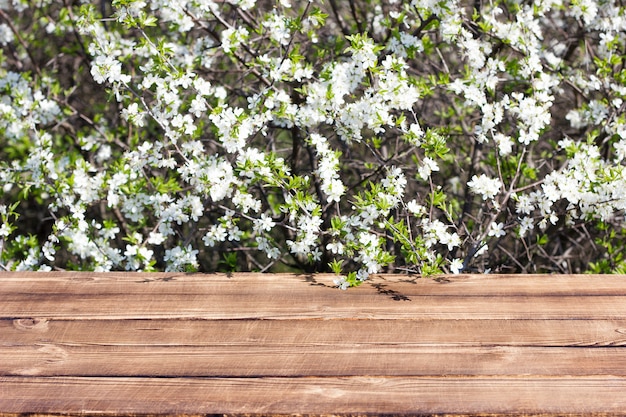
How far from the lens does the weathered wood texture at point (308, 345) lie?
5.45 ft

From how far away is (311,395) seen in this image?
5.50 feet

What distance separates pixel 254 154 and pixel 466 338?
895mm

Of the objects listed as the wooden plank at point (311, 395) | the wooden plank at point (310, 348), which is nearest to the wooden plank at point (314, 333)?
the wooden plank at point (310, 348)

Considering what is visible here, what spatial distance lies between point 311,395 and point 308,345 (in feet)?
0.77

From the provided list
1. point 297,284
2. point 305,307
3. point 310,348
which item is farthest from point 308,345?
point 297,284

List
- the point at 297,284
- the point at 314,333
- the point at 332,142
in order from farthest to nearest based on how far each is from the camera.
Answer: the point at 332,142 < the point at 297,284 < the point at 314,333

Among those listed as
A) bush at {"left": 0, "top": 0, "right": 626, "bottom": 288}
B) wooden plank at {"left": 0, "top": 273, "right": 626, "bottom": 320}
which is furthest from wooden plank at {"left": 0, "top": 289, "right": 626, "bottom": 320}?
bush at {"left": 0, "top": 0, "right": 626, "bottom": 288}

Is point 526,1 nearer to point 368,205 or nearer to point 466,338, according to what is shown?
point 368,205

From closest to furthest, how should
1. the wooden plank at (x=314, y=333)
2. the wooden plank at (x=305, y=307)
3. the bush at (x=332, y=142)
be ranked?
the wooden plank at (x=314, y=333), the wooden plank at (x=305, y=307), the bush at (x=332, y=142)

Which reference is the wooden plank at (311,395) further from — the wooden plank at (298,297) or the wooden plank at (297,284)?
the wooden plank at (297,284)

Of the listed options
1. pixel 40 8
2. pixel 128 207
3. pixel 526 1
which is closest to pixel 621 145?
pixel 526 1

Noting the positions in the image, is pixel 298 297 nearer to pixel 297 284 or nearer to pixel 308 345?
pixel 297 284

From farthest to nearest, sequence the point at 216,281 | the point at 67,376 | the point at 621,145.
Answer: the point at 621,145, the point at 216,281, the point at 67,376

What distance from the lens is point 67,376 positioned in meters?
1.77
